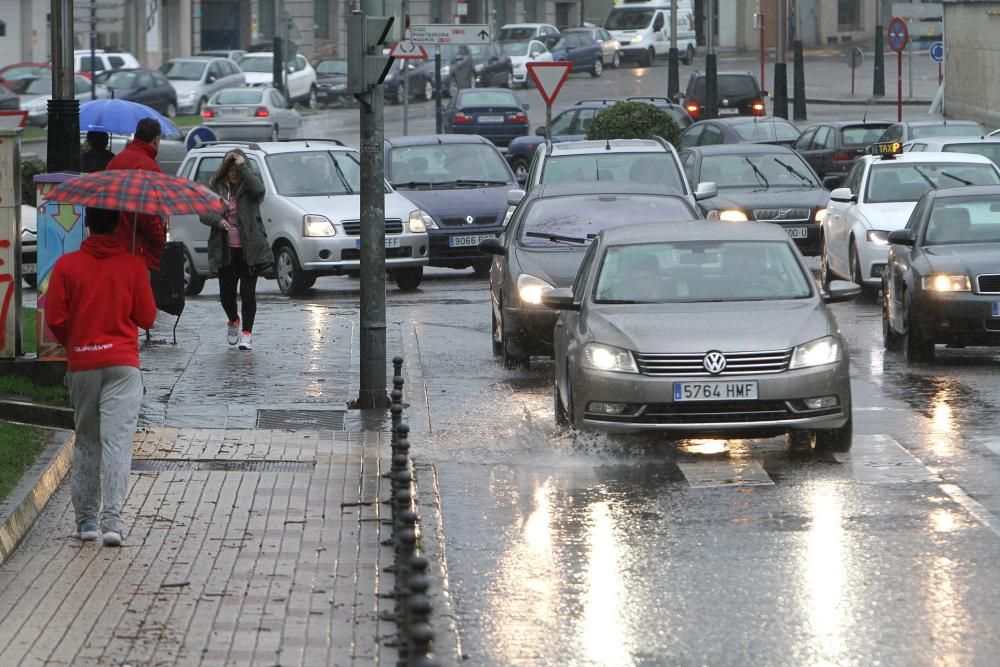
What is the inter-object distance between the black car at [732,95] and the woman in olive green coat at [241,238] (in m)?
32.7

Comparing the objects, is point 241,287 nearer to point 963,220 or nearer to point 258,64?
point 963,220

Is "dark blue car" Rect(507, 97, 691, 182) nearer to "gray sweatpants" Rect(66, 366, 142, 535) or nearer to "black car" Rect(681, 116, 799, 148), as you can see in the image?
"black car" Rect(681, 116, 799, 148)

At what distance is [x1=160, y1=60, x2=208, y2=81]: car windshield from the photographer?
58.5 m

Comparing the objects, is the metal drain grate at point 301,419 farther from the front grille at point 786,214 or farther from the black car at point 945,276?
the front grille at point 786,214

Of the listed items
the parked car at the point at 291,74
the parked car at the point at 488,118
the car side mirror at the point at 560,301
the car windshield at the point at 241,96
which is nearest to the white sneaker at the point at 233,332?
the car side mirror at the point at 560,301

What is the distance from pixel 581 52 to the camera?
6906cm

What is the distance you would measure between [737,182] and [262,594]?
1833 centimetres

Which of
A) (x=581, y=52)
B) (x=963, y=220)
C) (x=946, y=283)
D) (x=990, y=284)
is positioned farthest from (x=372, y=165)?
(x=581, y=52)

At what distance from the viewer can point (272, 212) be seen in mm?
22703

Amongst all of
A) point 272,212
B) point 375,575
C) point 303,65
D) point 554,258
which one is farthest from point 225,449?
point 303,65

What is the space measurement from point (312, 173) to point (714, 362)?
41.9 feet

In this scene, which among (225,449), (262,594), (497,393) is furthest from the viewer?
(497,393)

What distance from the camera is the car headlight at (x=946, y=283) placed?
51.4 ft

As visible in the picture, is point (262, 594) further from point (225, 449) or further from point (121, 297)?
point (225, 449)
